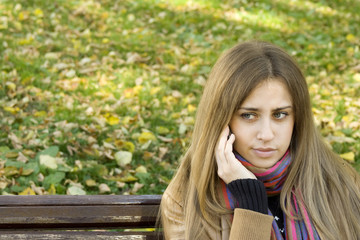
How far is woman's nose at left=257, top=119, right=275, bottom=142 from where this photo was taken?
2.18 m

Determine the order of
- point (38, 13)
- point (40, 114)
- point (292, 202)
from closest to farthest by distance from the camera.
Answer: point (292, 202) < point (40, 114) < point (38, 13)

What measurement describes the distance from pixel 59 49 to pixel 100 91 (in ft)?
3.94

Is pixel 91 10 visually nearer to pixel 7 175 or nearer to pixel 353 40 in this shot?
pixel 353 40

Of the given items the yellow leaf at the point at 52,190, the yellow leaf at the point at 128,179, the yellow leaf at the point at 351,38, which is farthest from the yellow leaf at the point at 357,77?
the yellow leaf at the point at 52,190

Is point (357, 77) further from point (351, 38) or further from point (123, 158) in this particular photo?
point (123, 158)

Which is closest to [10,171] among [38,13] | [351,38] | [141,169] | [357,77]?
[141,169]

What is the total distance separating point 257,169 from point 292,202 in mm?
201

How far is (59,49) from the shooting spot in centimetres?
617

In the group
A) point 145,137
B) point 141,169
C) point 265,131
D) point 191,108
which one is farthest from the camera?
point 191,108

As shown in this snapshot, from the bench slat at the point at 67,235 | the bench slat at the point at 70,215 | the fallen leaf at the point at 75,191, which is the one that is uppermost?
the bench slat at the point at 70,215

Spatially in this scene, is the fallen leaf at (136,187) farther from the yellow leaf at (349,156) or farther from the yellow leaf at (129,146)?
the yellow leaf at (349,156)

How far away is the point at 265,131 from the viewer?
2.18 m

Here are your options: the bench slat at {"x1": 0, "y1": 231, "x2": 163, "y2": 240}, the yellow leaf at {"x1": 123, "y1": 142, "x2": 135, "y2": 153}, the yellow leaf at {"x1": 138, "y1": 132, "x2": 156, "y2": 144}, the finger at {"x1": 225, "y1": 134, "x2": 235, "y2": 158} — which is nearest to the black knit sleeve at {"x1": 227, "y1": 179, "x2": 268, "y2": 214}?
the finger at {"x1": 225, "y1": 134, "x2": 235, "y2": 158}

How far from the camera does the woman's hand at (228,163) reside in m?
2.23
